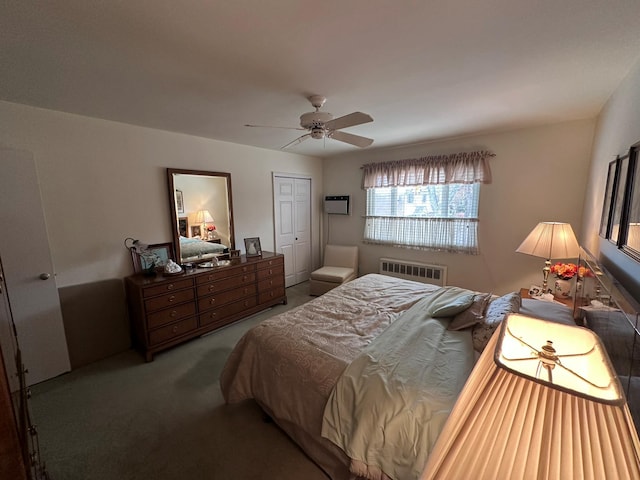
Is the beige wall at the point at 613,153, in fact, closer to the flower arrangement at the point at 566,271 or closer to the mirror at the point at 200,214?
the flower arrangement at the point at 566,271

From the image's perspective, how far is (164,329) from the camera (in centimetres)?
263

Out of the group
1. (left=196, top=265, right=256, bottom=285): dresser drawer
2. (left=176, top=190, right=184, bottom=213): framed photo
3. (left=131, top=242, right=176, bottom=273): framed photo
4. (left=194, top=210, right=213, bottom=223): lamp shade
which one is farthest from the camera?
(left=194, top=210, right=213, bottom=223): lamp shade

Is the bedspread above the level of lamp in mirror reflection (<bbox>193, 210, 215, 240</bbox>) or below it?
below

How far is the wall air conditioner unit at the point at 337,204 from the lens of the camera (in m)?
4.66

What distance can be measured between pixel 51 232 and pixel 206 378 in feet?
6.28

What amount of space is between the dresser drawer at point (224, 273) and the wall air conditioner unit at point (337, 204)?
201 cm

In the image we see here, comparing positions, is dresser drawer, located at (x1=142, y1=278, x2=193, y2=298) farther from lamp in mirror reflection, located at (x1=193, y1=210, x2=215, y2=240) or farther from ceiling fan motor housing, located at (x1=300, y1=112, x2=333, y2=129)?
ceiling fan motor housing, located at (x1=300, y1=112, x2=333, y2=129)

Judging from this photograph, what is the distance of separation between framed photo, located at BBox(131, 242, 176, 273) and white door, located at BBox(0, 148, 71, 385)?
0.65m

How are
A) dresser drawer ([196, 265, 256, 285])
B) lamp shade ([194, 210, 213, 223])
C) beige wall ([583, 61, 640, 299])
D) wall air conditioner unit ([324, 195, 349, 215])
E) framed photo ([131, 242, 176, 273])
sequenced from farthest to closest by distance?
wall air conditioner unit ([324, 195, 349, 215])
lamp shade ([194, 210, 213, 223])
dresser drawer ([196, 265, 256, 285])
framed photo ([131, 242, 176, 273])
beige wall ([583, 61, 640, 299])

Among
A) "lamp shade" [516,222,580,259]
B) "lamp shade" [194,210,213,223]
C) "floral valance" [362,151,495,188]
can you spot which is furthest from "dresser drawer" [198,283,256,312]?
"lamp shade" [516,222,580,259]

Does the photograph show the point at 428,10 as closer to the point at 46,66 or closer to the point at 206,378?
the point at 46,66

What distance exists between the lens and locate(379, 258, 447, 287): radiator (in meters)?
3.76

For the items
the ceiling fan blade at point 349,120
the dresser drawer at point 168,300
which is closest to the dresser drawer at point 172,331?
the dresser drawer at point 168,300

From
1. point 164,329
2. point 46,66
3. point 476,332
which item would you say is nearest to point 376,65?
point 476,332
